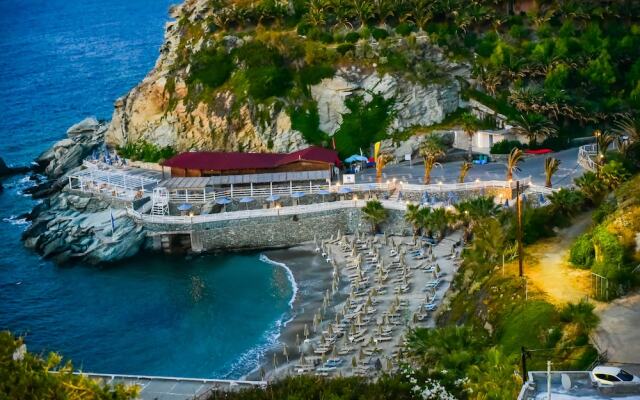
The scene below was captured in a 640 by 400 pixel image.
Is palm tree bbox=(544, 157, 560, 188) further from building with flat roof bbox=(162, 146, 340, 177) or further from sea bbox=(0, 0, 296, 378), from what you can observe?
sea bbox=(0, 0, 296, 378)

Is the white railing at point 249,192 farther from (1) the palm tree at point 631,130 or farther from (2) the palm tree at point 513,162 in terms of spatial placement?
(1) the palm tree at point 631,130

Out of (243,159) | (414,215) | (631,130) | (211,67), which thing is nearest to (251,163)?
(243,159)

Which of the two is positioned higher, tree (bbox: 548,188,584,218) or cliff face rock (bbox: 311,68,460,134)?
cliff face rock (bbox: 311,68,460,134)

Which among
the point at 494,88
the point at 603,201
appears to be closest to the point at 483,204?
the point at 603,201

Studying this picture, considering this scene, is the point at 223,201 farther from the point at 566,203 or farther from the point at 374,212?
the point at 566,203

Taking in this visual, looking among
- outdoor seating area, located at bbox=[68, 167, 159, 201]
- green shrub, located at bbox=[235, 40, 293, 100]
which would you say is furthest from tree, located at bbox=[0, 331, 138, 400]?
green shrub, located at bbox=[235, 40, 293, 100]

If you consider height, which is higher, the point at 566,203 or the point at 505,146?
the point at 505,146
